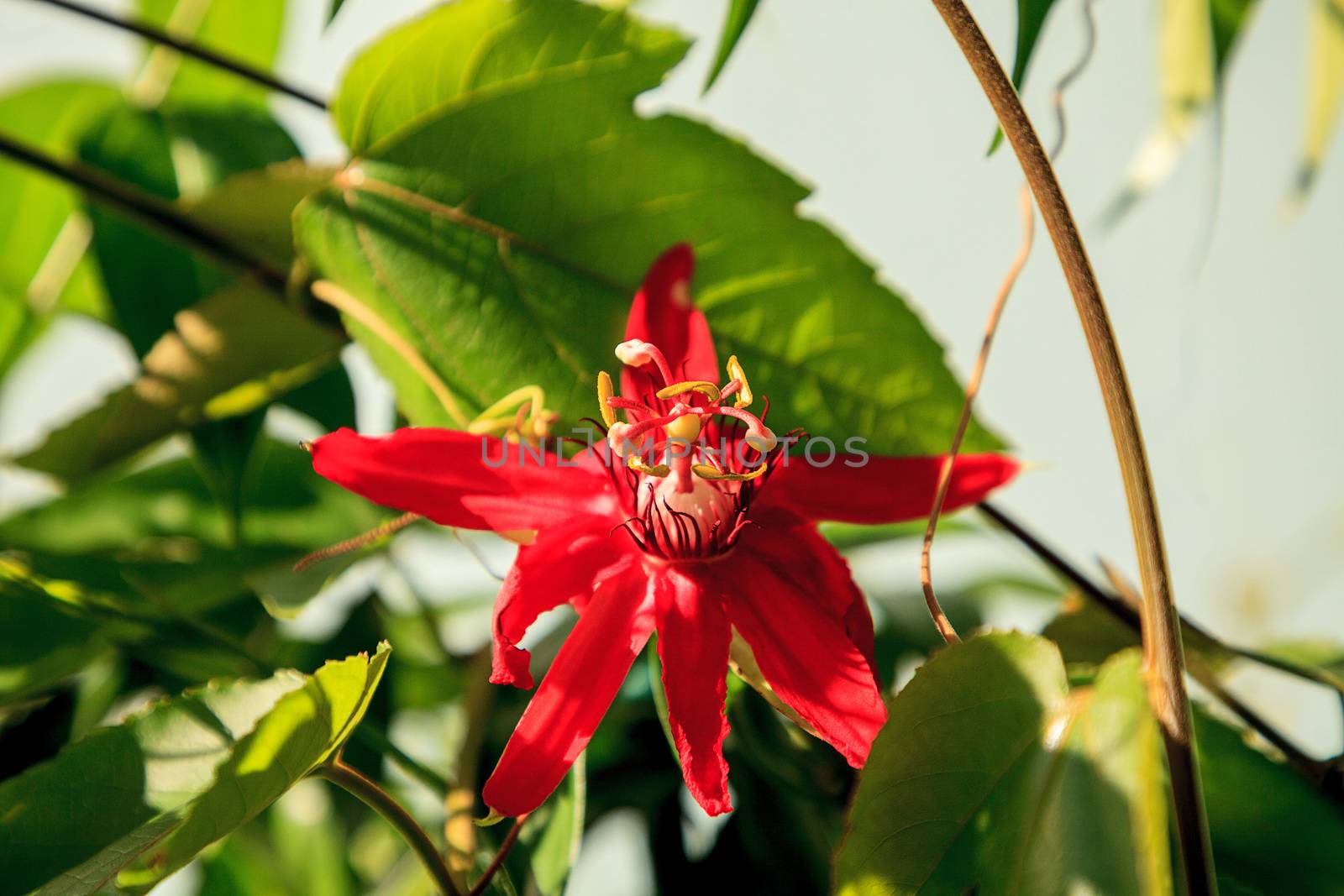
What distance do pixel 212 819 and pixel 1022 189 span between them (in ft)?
0.75

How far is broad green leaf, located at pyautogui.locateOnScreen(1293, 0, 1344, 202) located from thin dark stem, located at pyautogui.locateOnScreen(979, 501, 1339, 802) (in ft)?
0.71

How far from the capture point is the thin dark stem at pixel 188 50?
1.27 feet

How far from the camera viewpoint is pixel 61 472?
44 centimetres

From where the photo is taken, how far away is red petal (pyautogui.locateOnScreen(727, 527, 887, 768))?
9.9 inches

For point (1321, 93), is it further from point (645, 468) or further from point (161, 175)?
point (161, 175)

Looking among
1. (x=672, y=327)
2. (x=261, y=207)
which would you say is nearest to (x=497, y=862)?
(x=672, y=327)

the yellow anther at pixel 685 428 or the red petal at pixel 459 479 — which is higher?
the yellow anther at pixel 685 428

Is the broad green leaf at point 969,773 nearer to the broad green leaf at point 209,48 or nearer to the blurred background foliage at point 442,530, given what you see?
the blurred background foliage at point 442,530

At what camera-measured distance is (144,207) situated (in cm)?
40

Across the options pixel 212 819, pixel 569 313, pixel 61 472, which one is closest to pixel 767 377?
pixel 569 313

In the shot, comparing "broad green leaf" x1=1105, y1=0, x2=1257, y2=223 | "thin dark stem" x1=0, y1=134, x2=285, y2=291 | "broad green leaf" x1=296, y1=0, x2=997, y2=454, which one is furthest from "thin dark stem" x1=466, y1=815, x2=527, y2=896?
"broad green leaf" x1=1105, y1=0, x2=1257, y2=223

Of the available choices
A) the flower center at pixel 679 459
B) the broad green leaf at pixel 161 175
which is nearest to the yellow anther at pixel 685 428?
the flower center at pixel 679 459

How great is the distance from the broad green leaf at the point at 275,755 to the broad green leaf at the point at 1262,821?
20 cm

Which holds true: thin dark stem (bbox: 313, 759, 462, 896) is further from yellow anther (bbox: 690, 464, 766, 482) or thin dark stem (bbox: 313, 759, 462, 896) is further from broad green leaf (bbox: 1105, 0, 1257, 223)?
broad green leaf (bbox: 1105, 0, 1257, 223)
